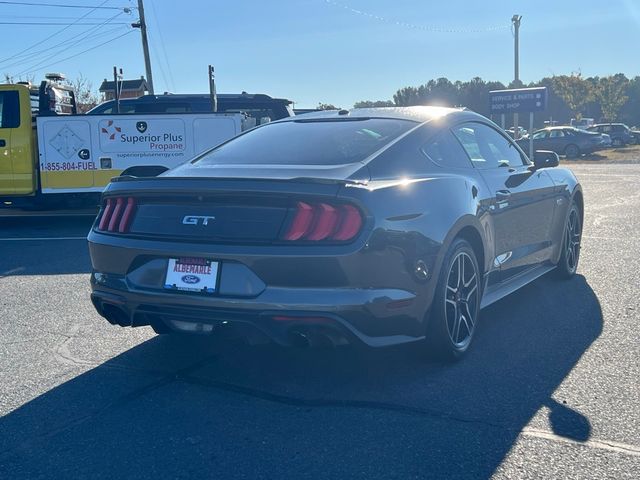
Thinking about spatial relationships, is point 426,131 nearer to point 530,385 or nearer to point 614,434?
point 530,385

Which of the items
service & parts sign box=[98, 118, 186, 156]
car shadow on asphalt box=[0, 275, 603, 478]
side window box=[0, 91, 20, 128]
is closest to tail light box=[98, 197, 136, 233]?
car shadow on asphalt box=[0, 275, 603, 478]

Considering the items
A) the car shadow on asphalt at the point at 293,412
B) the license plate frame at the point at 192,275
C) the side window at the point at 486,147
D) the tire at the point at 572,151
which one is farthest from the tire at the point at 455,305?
the tire at the point at 572,151

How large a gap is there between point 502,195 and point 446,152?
0.60 meters

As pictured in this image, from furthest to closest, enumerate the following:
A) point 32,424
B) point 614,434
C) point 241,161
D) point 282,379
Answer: point 241,161 < point 282,379 < point 32,424 < point 614,434

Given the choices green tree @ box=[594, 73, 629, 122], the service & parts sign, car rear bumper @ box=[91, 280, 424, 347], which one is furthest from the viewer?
green tree @ box=[594, 73, 629, 122]

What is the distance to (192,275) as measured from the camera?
12.8 feet

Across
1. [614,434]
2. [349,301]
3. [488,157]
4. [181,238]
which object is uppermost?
[488,157]

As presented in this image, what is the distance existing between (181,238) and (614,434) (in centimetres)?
230

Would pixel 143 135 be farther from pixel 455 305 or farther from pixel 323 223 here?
pixel 323 223

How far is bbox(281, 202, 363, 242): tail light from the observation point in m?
3.71

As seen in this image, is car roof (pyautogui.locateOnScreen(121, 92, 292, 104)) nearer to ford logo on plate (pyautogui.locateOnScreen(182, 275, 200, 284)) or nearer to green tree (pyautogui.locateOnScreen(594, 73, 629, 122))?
ford logo on plate (pyautogui.locateOnScreen(182, 275, 200, 284))

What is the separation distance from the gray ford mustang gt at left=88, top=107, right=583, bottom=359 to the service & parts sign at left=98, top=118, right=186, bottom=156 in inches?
281

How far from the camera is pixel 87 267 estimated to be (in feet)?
26.0

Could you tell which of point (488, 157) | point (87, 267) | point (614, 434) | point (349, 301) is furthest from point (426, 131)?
point (87, 267)
